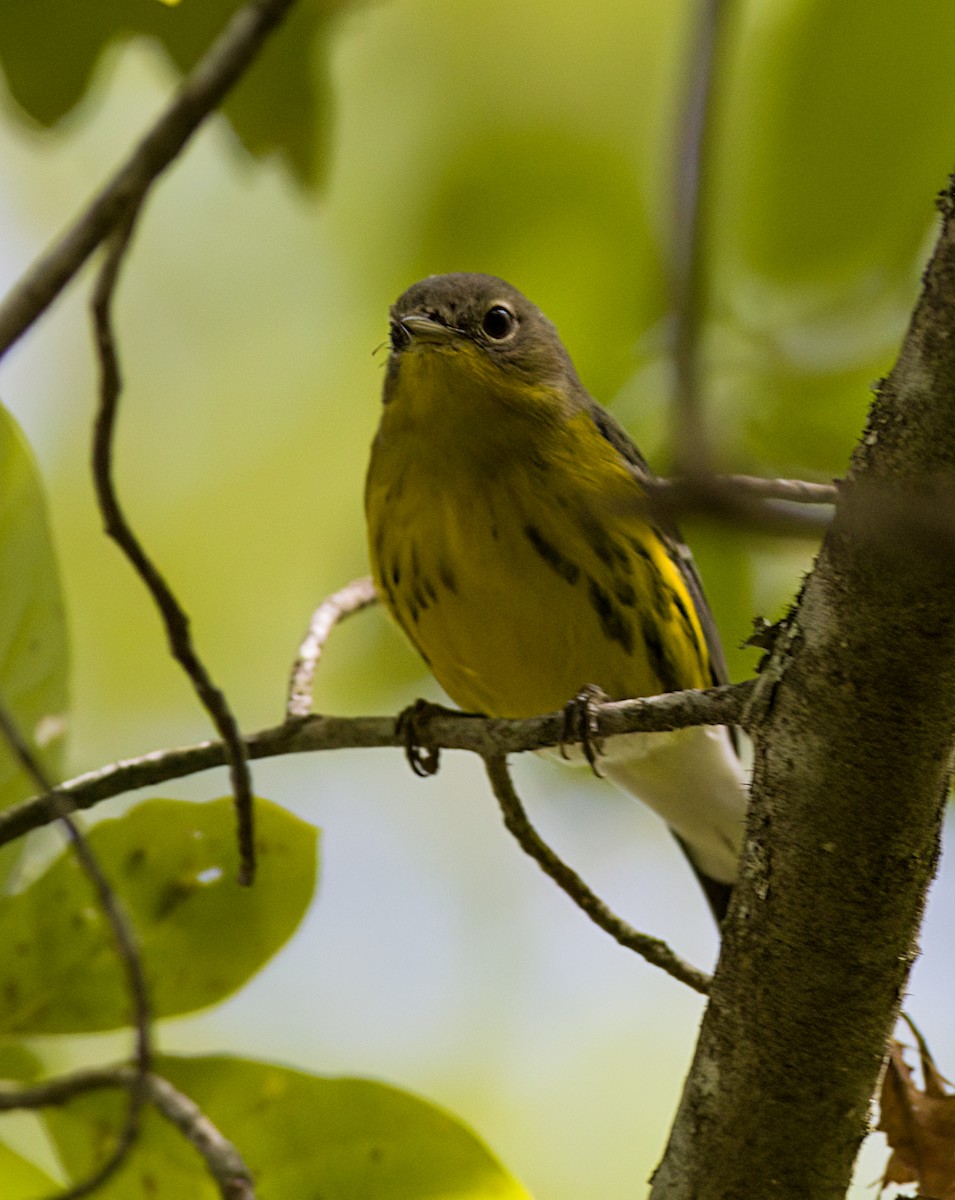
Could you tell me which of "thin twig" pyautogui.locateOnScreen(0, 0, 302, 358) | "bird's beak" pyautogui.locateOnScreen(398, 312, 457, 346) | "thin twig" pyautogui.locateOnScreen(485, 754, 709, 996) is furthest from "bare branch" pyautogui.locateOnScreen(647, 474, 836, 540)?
"bird's beak" pyautogui.locateOnScreen(398, 312, 457, 346)

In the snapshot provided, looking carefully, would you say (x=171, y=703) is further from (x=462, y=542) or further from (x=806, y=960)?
(x=806, y=960)

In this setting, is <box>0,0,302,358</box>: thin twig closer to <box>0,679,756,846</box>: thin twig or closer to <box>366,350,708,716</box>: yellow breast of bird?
<box>0,679,756,846</box>: thin twig

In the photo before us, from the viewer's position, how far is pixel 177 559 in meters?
5.49

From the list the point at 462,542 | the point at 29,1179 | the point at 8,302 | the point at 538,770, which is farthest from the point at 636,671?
the point at 8,302

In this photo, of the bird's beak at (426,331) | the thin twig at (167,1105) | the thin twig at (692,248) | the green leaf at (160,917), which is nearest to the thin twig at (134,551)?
the green leaf at (160,917)

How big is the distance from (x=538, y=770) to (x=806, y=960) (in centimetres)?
290

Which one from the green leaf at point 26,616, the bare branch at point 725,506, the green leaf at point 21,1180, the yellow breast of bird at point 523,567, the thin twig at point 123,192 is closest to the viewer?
the bare branch at point 725,506

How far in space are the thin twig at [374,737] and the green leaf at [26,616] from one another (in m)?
0.10

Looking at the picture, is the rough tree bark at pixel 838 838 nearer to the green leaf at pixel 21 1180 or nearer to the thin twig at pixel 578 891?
the thin twig at pixel 578 891

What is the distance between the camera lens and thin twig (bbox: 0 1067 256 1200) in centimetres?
187

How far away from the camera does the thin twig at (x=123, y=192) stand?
4.26 ft

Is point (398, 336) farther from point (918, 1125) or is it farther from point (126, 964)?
point (918, 1125)

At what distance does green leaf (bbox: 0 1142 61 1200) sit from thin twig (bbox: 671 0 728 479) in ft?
5.62

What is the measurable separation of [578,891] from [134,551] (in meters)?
1.26
